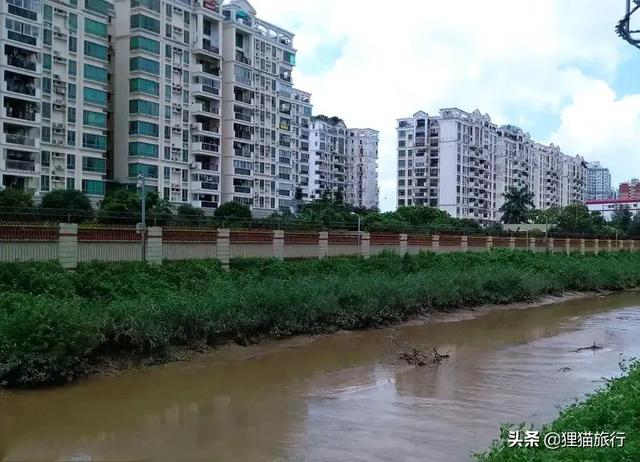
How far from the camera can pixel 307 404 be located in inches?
407

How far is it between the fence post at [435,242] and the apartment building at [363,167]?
72.4 m

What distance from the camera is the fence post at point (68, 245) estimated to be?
16578mm

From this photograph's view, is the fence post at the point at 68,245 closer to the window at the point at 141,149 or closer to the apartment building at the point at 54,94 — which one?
the apartment building at the point at 54,94

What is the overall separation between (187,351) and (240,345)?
1643 mm

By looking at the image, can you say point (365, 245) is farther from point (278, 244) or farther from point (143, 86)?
point (143, 86)

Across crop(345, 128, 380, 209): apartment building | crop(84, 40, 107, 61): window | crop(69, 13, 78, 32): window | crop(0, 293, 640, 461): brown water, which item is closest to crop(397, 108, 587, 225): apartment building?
crop(345, 128, 380, 209): apartment building

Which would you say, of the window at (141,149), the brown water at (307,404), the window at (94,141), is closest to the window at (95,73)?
the window at (94,141)

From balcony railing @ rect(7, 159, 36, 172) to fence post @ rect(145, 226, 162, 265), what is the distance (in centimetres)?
2680

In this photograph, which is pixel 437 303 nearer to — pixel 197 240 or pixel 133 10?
pixel 197 240

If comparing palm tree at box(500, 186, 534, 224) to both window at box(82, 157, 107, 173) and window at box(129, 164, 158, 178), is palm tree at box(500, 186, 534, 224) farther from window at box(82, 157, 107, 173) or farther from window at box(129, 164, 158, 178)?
window at box(82, 157, 107, 173)

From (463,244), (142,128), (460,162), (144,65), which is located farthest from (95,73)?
(460,162)

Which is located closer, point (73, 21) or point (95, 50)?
point (73, 21)

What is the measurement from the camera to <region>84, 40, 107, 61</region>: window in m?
46.0

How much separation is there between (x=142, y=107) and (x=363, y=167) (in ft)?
211
